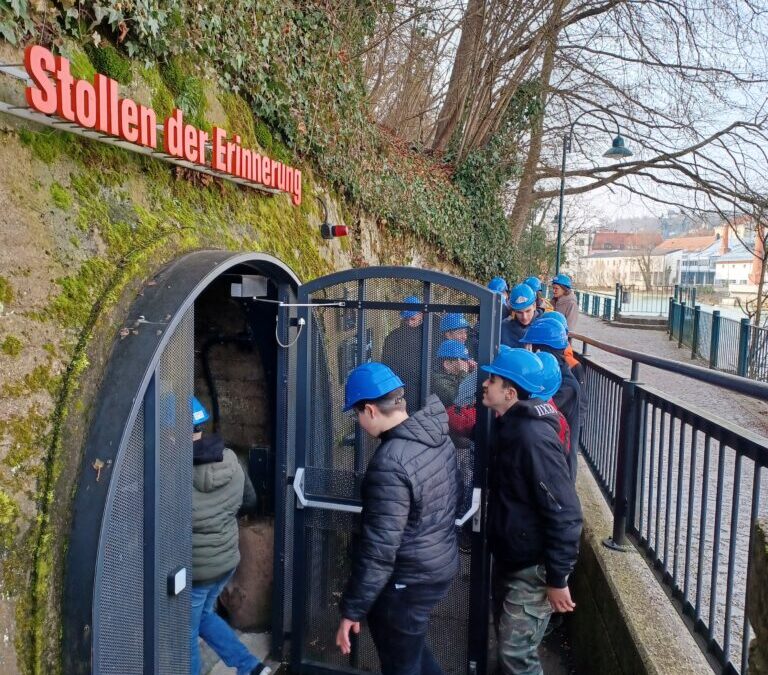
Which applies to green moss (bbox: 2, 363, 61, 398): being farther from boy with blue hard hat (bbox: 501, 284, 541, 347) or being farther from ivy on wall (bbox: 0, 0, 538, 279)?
boy with blue hard hat (bbox: 501, 284, 541, 347)

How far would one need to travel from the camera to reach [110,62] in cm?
306

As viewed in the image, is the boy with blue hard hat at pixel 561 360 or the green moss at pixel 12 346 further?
the boy with blue hard hat at pixel 561 360

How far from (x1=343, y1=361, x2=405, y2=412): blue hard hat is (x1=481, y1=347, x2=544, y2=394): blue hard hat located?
2.13ft

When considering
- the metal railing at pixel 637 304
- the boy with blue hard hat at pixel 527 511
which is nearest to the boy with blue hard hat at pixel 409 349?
the boy with blue hard hat at pixel 527 511

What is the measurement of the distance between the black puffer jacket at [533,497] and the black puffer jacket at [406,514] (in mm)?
301

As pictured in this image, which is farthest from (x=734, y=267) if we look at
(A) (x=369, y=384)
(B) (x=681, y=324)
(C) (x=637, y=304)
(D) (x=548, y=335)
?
(A) (x=369, y=384)

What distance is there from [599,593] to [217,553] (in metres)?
2.27

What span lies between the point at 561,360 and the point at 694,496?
65.9 inches

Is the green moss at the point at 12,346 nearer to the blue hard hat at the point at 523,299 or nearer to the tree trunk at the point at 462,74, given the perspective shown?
the blue hard hat at the point at 523,299

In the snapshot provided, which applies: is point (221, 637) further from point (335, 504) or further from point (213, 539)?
point (335, 504)

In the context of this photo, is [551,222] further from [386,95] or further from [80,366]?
[80,366]

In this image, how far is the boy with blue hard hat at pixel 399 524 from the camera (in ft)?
9.82

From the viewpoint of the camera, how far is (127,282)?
2854 millimetres

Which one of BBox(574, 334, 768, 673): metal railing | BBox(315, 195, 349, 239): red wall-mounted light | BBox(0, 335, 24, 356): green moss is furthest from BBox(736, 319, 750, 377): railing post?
BBox(0, 335, 24, 356): green moss
